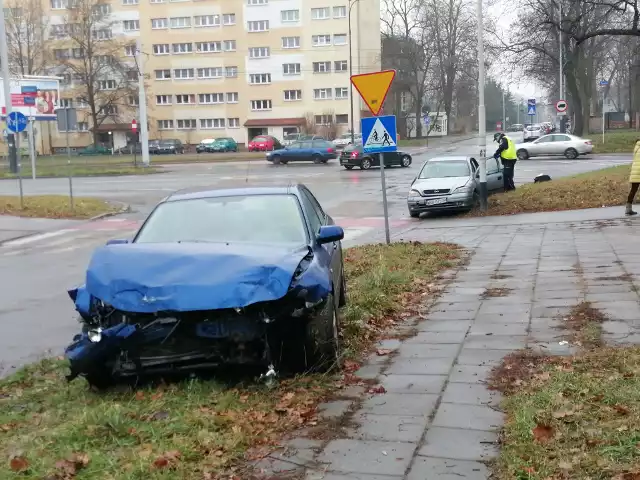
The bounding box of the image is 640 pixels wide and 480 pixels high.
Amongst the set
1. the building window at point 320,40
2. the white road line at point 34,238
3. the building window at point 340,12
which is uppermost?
the building window at point 340,12

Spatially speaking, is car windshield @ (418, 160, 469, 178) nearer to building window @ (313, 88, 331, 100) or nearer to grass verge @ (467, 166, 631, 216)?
grass verge @ (467, 166, 631, 216)

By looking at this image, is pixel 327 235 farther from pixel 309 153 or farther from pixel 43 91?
pixel 43 91

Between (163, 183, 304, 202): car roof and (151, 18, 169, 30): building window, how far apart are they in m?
83.0

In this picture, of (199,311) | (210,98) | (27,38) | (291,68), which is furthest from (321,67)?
(199,311)

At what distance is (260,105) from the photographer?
274 feet

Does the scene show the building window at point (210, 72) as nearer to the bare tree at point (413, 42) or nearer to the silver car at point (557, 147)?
the bare tree at point (413, 42)

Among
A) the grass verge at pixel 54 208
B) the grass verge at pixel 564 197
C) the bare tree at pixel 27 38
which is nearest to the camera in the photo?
the grass verge at pixel 564 197

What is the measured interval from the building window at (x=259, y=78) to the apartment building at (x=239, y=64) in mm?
115

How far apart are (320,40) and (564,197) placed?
217 feet

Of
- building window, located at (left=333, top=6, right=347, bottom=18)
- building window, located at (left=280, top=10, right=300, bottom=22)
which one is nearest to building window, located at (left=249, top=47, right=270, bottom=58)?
building window, located at (left=280, top=10, right=300, bottom=22)

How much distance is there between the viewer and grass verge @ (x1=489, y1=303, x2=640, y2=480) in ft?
12.1

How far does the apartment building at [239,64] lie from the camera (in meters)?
81.2

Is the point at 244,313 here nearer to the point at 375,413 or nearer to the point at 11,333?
the point at 375,413

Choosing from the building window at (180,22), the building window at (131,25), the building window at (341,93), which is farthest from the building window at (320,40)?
the building window at (131,25)
